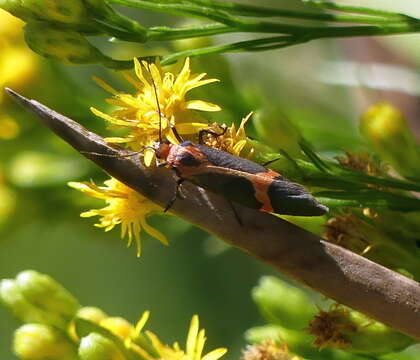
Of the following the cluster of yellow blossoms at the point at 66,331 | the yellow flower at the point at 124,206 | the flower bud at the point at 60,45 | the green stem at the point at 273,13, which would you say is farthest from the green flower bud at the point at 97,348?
the green stem at the point at 273,13

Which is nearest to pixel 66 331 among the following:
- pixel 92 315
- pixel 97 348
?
pixel 92 315

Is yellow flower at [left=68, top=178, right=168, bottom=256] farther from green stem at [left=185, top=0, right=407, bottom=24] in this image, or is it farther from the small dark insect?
green stem at [left=185, top=0, right=407, bottom=24]

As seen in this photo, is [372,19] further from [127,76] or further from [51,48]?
[51,48]

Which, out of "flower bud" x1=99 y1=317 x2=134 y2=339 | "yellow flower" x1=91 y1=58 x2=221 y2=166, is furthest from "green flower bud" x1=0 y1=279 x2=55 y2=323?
"yellow flower" x1=91 y1=58 x2=221 y2=166

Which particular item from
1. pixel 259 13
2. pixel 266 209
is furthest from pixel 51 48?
pixel 266 209

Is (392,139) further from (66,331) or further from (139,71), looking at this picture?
(66,331)

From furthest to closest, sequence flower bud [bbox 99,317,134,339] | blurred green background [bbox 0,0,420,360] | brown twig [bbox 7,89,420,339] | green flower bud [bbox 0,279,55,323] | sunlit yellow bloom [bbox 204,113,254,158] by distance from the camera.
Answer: blurred green background [bbox 0,0,420,360] < green flower bud [bbox 0,279,55,323] < flower bud [bbox 99,317,134,339] < sunlit yellow bloom [bbox 204,113,254,158] < brown twig [bbox 7,89,420,339]
